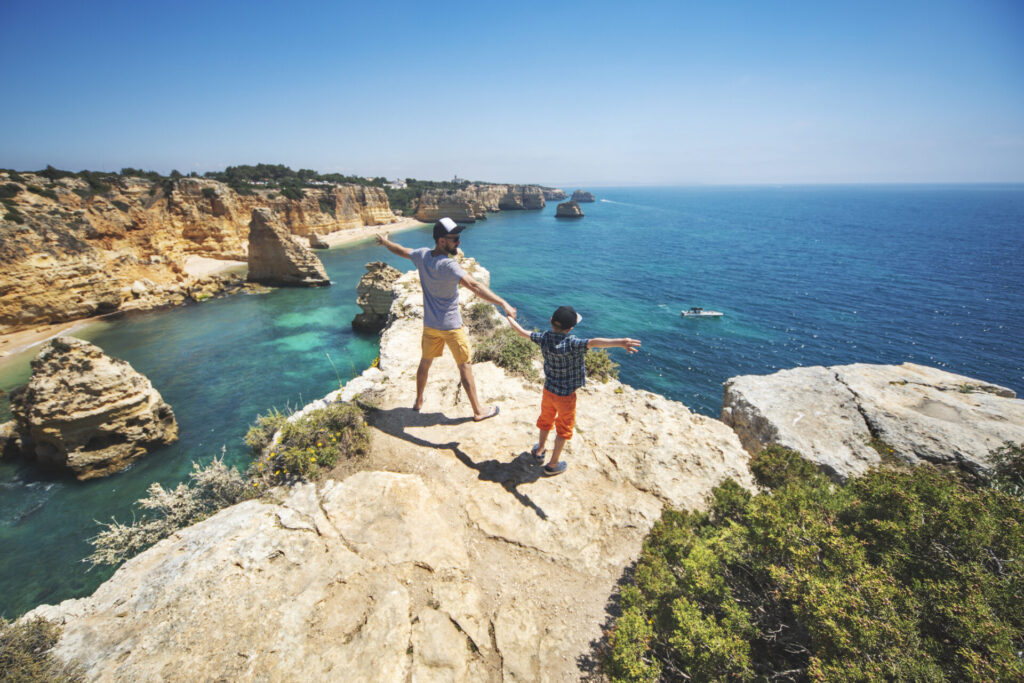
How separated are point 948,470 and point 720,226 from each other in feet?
312

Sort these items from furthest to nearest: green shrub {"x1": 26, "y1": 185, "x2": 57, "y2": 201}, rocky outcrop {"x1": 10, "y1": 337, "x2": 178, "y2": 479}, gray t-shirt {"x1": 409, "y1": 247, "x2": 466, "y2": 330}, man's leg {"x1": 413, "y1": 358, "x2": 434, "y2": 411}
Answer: green shrub {"x1": 26, "y1": 185, "x2": 57, "y2": 201}, rocky outcrop {"x1": 10, "y1": 337, "x2": 178, "y2": 479}, man's leg {"x1": 413, "y1": 358, "x2": 434, "y2": 411}, gray t-shirt {"x1": 409, "y1": 247, "x2": 466, "y2": 330}

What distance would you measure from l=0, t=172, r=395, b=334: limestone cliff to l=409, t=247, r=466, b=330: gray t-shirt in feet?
102

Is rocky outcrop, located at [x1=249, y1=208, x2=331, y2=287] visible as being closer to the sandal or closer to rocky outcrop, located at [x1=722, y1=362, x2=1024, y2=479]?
the sandal

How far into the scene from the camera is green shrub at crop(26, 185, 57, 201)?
28062 mm

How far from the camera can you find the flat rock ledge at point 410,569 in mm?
3027

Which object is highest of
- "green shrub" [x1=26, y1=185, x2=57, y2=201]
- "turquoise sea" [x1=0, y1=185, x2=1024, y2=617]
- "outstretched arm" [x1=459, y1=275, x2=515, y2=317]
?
"green shrub" [x1=26, y1=185, x2=57, y2=201]

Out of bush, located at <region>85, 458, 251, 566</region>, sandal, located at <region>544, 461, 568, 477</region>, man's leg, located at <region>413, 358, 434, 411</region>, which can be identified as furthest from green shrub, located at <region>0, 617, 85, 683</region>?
sandal, located at <region>544, 461, 568, 477</region>

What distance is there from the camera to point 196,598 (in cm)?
325

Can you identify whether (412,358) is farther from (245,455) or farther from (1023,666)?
(245,455)

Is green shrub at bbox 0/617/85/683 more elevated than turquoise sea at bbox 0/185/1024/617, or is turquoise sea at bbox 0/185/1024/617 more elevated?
green shrub at bbox 0/617/85/683

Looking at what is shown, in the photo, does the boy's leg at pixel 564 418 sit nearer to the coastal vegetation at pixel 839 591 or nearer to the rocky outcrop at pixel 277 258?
the coastal vegetation at pixel 839 591

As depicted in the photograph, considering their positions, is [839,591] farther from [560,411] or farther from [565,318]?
[565,318]

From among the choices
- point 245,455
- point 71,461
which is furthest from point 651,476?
point 71,461

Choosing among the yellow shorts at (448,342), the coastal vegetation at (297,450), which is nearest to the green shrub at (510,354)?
the yellow shorts at (448,342)
